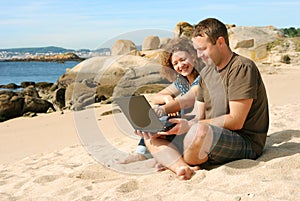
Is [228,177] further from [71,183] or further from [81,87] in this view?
[81,87]

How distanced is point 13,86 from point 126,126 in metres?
20.9

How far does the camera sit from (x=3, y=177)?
4.71m

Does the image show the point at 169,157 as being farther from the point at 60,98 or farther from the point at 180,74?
the point at 60,98

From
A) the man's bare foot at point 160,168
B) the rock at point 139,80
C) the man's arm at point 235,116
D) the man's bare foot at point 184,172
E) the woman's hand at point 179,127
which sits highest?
the man's arm at point 235,116

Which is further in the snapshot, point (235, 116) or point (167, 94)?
point (167, 94)

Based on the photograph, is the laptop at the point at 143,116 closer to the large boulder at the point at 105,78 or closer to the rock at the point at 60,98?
the large boulder at the point at 105,78

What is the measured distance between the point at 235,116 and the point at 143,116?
0.84 m

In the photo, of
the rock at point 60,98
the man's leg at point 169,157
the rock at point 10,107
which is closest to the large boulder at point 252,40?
the rock at point 60,98

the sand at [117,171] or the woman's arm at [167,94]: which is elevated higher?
the woman's arm at [167,94]

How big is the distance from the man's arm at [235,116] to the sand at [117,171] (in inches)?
13.6

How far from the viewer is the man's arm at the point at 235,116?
3.55 metres

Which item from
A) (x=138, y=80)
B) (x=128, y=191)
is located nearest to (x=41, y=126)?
(x=138, y=80)

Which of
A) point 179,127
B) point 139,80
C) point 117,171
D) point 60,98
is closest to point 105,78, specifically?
point 60,98

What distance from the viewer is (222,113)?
3.77 meters
